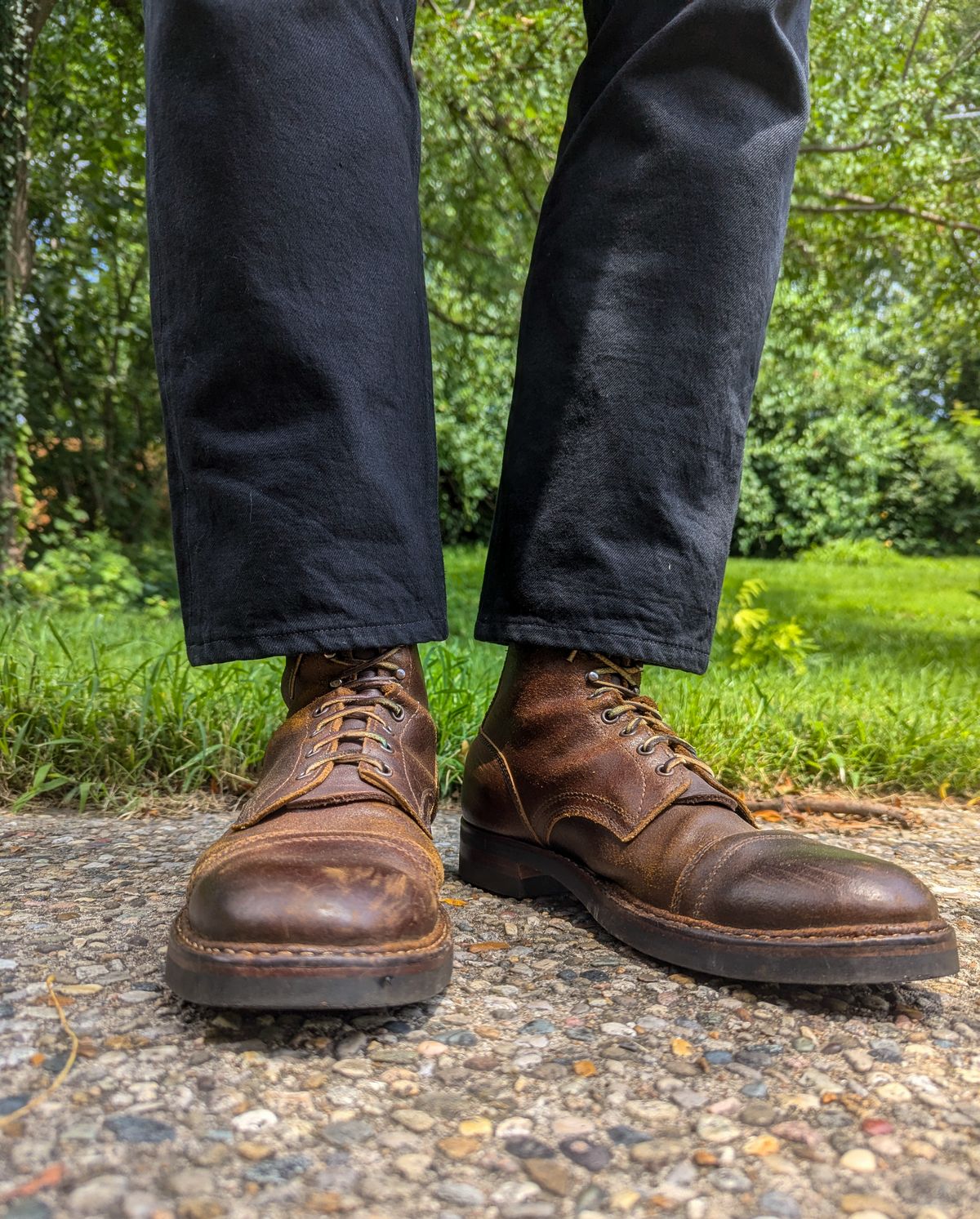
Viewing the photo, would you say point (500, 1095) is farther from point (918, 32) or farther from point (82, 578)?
point (82, 578)

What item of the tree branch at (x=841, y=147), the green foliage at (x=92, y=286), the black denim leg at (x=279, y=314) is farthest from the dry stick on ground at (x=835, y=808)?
the green foliage at (x=92, y=286)

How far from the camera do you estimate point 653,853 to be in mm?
1106

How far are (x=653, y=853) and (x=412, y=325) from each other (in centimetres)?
67

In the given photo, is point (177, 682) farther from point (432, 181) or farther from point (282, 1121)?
point (432, 181)

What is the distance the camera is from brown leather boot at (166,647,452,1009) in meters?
0.84

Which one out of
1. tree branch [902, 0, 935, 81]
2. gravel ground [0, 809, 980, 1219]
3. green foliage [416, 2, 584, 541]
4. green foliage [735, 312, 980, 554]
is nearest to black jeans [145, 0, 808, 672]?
gravel ground [0, 809, 980, 1219]

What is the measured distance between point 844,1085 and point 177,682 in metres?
1.55

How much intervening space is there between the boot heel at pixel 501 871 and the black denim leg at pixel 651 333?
A: 11.5 inches

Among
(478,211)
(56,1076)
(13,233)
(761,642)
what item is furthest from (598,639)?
(478,211)

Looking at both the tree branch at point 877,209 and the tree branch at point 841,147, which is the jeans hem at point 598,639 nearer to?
the tree branch at point 841,147

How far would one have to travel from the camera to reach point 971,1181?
709mm

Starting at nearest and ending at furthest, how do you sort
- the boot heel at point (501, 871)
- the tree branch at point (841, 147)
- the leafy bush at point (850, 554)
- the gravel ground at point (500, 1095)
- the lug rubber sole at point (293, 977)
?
the gravel ground at point (500, 1095)
the lug rubber sole at point (293, 977)
the boot heel at point (501, 871)
the tree branch at point (841, 147)
the leafy bush at point (850, 554)

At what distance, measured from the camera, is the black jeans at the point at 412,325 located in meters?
1.06

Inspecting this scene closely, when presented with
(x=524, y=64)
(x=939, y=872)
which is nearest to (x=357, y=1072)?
(x=939, y=872)
